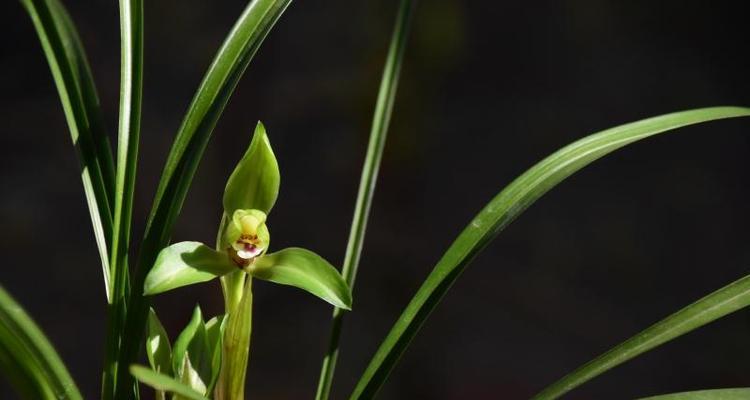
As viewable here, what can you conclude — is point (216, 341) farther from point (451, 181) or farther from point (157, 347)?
point (451, 181)

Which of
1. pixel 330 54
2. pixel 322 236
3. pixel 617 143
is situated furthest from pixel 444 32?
pixel 617 143

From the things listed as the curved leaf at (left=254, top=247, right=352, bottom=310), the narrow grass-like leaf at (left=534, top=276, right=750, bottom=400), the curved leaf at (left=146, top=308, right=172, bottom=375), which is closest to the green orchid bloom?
the curved leaf at (left=254, top=247, right=352, bottom=310)

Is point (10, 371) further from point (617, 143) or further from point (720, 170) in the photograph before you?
point (720, 170)

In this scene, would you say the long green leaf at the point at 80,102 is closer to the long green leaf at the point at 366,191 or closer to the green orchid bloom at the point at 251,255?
the green orchid bloom at the point at 251,255

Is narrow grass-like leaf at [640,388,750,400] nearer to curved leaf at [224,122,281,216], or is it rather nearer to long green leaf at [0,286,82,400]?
curved leaf at [224,122,281,216]

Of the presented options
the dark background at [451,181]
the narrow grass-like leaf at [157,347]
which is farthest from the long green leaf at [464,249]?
the dark background at [451,181]

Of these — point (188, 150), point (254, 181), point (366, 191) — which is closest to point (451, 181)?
point (366, 191)
